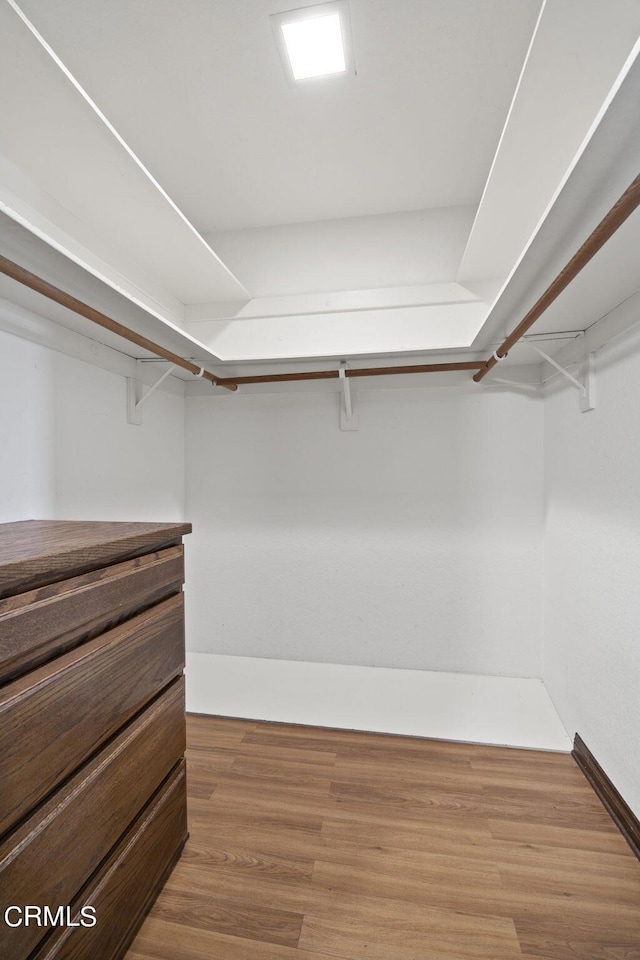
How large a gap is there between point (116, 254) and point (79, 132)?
61 centimetres

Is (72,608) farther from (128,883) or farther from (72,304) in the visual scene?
(72,304)

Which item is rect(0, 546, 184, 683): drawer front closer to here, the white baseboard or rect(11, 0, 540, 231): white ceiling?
the white baseboard

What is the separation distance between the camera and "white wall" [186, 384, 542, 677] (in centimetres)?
229

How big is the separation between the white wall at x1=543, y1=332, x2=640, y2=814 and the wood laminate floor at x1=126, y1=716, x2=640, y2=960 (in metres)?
0.24

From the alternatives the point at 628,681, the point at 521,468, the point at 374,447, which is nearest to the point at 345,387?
the point at 374,447

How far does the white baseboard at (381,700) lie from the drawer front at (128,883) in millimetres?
809

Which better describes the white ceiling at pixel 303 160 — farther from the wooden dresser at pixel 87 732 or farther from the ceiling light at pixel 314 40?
the wooden dresser at pixel 87 732

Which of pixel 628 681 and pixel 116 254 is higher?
pixel 116 254

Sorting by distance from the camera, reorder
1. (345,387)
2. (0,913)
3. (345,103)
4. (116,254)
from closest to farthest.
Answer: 1. (0,913)
2. (345,103)
3. (116,254)
4. (345,387)

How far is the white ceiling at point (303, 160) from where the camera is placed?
122cm

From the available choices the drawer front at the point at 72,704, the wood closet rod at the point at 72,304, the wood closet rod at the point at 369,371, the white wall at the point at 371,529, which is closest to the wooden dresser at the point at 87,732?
the drawer front at the point at 72,704

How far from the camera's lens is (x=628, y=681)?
133 cm

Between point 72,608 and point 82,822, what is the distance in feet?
1.36

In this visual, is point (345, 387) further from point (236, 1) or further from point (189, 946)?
point (189, 946)
